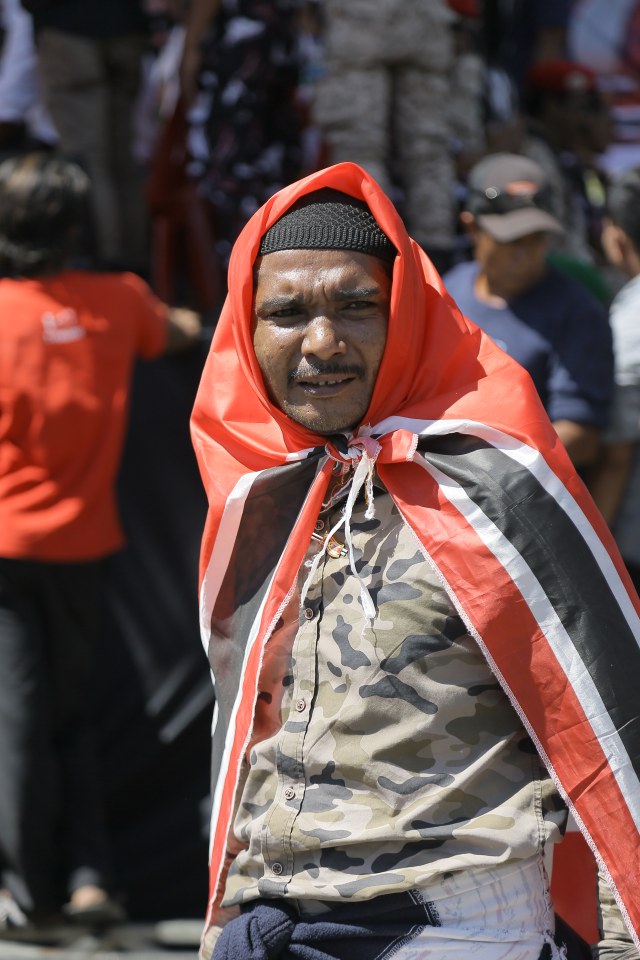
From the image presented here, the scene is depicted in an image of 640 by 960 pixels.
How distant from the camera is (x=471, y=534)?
74.3 inches

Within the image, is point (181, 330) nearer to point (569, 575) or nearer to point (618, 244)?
point (618, 244)

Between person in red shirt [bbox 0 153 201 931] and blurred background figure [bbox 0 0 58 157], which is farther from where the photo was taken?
blurred background figure [bbox 0 0 58 157]

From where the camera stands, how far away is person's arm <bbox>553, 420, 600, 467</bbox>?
345cm

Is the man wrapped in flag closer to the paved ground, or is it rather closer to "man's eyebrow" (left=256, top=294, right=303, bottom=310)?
"man's eyebrow" (left=256, top=294, right=303, bottom=310)

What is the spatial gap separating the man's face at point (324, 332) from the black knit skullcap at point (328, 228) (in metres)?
0.01

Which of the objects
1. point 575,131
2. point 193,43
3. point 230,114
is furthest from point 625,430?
point 575,131

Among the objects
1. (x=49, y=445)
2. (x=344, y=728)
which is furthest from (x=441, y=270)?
(x=344, y=728)

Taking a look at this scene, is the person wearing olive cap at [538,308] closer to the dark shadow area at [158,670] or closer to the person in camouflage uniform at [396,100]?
the dark shadow area at [158,670]

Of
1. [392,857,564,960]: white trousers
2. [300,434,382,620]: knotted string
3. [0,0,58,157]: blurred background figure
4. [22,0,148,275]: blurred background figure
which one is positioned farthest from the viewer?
[0,0,58,157]: blurred background figure

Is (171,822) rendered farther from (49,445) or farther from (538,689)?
(538,689)

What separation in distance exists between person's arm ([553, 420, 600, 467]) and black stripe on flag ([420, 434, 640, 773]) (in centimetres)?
157

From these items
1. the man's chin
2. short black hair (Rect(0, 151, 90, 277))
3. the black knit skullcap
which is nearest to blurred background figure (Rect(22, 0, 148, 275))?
short black hair (Rect(0, 151, 90, 277))

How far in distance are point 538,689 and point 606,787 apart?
6.6 inches

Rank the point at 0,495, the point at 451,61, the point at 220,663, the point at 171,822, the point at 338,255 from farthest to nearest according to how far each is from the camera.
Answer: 1. the point at 451,61
2. the point at 171,822
3. the point at 0,495
4. the point at 220,663
5. the point at 338,255
